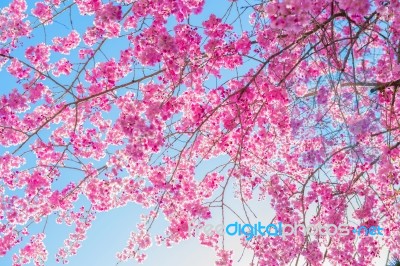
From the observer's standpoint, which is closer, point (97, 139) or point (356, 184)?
point (356, 184)

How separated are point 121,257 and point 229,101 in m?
3.22

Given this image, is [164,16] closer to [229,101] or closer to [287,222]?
[229,101]

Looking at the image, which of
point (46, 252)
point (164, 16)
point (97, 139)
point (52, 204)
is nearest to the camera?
point (164, 16)

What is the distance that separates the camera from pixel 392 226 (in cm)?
635

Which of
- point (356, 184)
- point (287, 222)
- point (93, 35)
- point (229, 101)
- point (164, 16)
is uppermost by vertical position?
point (93, 35)

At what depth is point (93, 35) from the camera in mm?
6234

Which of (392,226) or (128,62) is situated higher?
(128,62)

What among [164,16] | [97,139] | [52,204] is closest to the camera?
[164,16]

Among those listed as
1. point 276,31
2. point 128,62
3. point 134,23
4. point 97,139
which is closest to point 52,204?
point 97,139

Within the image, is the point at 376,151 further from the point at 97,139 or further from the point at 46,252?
the point at 46,252

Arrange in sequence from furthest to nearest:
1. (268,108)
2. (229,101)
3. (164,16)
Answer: (268,108) → (229,101) → (164,16)

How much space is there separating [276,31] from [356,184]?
7.53 feet

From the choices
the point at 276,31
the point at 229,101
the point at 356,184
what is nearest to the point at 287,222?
the point at 356,184

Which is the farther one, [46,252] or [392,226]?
[46,252]
